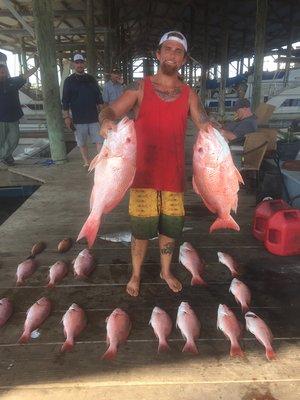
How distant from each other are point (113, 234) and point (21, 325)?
5.94 ft

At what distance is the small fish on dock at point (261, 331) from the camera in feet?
8.19

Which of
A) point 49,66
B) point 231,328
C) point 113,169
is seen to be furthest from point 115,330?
point 49,66

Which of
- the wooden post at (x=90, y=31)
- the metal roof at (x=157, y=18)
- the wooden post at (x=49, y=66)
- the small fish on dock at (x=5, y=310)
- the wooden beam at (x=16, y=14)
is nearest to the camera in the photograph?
the small fish on dock at (x=5, y=310)

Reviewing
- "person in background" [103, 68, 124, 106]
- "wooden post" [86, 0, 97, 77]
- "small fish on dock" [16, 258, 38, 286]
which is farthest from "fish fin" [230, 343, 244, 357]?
"wooden post" [86, 0, 97, 77]

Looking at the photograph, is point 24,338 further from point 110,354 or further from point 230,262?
point 230,262

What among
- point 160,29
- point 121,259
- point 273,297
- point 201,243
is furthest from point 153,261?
point 160,29

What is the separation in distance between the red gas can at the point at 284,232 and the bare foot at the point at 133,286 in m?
1.53

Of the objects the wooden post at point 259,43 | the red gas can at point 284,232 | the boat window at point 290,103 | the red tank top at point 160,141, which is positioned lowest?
the red gas can at point 284,232

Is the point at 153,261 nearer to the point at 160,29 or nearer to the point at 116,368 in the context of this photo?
the point at 116,368

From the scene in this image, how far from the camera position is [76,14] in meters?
14.3

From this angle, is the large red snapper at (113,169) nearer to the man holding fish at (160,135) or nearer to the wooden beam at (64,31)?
the man holding fish at (160,135)

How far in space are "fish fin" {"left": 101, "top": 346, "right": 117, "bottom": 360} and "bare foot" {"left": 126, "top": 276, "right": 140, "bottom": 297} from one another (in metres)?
0.71

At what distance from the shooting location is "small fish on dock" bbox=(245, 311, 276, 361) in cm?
250

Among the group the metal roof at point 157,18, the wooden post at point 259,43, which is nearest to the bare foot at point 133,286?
the wooden post at point 259,43
